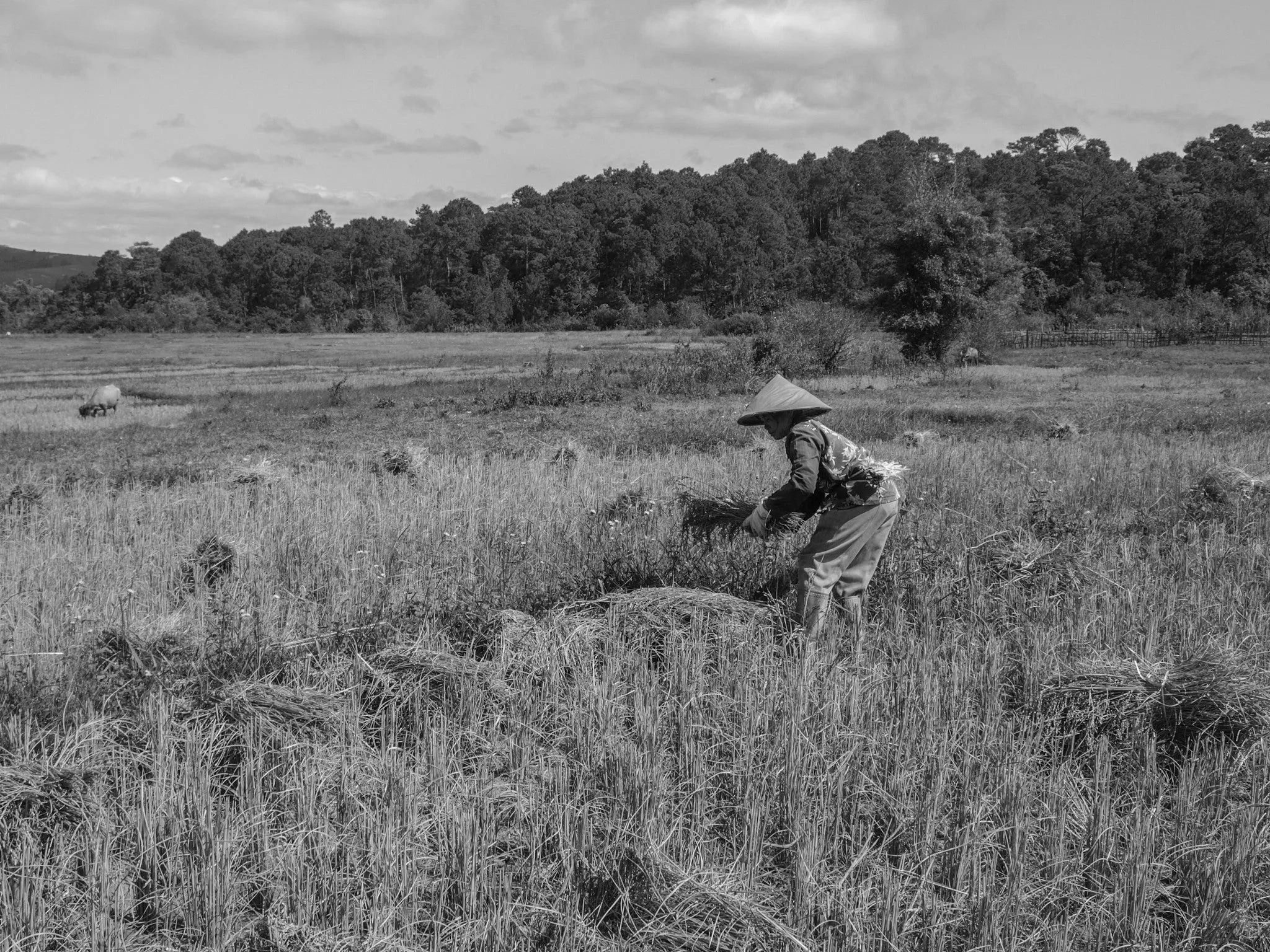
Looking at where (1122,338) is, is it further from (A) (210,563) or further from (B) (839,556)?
(A) (210,563)

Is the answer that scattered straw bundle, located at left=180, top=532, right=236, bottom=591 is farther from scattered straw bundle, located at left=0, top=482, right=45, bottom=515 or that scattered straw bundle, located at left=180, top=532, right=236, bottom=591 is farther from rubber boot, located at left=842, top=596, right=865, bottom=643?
rubber boot, located at left=842, top=596, right=865, bottom=643

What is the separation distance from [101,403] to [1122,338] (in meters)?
53.6

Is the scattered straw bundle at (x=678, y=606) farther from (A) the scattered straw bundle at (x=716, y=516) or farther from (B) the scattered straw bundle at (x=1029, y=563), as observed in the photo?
(B) the scattered straw bundle at (x=1029, y=563)

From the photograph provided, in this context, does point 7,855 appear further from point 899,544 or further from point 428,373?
point 428,373

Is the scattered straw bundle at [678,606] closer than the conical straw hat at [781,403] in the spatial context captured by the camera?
No

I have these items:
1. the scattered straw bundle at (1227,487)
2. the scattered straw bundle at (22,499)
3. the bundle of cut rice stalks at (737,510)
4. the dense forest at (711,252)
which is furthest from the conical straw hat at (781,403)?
the dense forest at (711,252)

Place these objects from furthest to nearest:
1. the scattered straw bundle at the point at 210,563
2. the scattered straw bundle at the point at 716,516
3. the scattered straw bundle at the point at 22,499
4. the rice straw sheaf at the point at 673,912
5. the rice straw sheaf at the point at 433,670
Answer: the scattered straw bundle at the point at 22,499, the scattered straw bundle at the point at 210,563, the scattered straw bundle at the point at 716,516, the rice straw sheaf at the point at 433,670, the rice straw sheaf at the point at 673,912

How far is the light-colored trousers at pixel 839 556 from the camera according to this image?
6.04 meters

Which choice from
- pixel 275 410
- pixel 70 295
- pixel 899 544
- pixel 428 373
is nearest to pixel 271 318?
pixel 70 295

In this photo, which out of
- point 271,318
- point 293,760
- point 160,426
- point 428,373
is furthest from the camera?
point 271,318

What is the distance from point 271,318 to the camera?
93.2m

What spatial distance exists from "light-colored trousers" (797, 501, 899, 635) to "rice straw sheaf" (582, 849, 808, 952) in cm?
249

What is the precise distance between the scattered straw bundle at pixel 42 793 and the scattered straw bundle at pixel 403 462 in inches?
304

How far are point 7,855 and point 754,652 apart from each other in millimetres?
3488
